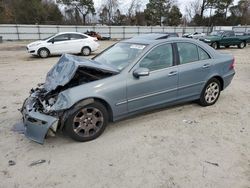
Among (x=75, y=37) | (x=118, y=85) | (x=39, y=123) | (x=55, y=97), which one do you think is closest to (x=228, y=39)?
(x=75, y=37)

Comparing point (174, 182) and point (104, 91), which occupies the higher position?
point (104, 91)

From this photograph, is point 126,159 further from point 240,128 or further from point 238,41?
point 238,41

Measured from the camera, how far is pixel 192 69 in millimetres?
4543

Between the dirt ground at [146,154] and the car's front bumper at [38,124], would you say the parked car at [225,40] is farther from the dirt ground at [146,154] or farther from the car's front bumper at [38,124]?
the car's front bumper at [38,124]

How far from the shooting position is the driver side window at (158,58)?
4.06m

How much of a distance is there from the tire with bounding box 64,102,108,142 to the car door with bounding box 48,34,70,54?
1062 centimetres

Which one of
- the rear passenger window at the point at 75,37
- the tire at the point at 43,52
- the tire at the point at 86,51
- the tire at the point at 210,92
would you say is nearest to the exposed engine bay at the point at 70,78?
the tire at the point at 210,92

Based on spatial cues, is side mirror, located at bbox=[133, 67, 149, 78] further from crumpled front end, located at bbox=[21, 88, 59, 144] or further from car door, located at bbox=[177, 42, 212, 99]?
crumpled front end, located at bbox=[21, 88, 59, 144]

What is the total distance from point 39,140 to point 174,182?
1915 millimetres

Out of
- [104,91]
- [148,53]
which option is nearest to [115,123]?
[104,91]

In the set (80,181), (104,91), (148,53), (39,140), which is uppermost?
(148,53)

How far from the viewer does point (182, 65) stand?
444 centimetres

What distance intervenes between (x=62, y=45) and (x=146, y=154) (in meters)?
11.4

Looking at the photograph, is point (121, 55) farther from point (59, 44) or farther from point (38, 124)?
point (59, 44)
